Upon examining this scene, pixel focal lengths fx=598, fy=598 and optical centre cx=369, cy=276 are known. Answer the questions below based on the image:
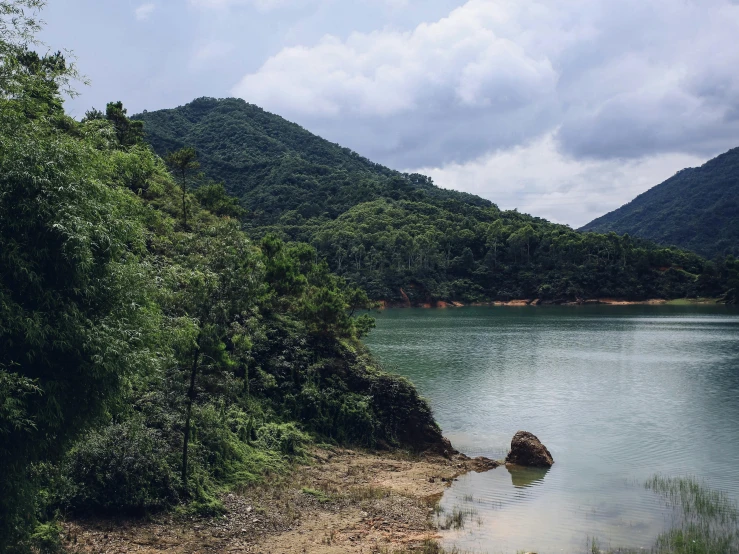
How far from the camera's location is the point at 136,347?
11812 millimetres

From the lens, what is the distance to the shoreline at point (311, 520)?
14.2m

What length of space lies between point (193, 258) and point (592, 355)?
45603 mm

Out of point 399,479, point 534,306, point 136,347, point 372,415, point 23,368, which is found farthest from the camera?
point 534,306

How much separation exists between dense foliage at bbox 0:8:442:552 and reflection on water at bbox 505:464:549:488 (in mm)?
3382

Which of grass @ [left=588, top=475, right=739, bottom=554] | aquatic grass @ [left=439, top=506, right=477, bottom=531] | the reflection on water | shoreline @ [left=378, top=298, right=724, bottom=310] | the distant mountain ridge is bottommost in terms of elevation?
the reflection on water

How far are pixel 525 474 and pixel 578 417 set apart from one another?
11.4m

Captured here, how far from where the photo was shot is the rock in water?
953 inches

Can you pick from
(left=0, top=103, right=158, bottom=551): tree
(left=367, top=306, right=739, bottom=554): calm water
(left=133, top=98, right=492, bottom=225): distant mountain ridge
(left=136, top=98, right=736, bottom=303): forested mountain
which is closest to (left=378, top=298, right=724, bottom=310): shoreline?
(left=136, top=98, right=736, bottom=303): forested mountain

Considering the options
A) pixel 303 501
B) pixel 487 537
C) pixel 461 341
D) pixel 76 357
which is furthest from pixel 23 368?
pixel 461 341

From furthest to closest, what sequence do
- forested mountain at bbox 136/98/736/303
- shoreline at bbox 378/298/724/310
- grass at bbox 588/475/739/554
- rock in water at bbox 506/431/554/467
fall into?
forested mountain at bbox 136/98/736/303 → shoreline at bbox 378/298/724/310 → rock in water at bbox 506/431/554/467 → grass at bbox 588/475/739/554

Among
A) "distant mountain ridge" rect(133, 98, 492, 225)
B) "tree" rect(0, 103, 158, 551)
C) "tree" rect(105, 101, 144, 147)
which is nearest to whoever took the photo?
"tree" rect(0, 103, 158, 551)

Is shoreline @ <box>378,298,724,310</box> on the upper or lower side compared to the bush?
upper

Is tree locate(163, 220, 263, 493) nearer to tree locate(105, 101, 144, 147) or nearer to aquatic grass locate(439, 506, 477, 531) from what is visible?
aquatic grass locate(439, 506, 477, 531)

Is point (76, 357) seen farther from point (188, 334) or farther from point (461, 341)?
point (461, 341)
